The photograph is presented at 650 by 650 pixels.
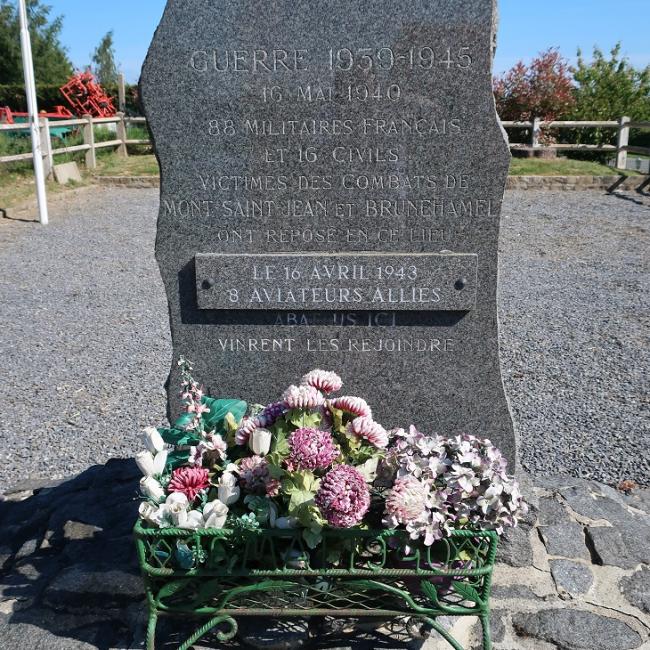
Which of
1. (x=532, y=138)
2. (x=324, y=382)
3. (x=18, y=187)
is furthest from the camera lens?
(x=532, y=138)

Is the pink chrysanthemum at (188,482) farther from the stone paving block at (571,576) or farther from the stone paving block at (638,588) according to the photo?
the stone paving block at (638,588)

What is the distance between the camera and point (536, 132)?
19094 mm

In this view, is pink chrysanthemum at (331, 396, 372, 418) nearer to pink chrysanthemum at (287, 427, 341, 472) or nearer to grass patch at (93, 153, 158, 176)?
pink chrysanthemum at (287, 427, 341, 472)

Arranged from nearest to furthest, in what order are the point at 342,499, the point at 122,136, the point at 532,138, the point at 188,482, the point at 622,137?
the point at 342,499, the point at 188,482, the point at 622,137, the point at 532,138, the point at 122,136

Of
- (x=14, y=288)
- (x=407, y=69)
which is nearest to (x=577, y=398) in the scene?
(x=407, y=69)

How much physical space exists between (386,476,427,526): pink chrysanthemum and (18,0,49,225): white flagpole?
10419 millimetres

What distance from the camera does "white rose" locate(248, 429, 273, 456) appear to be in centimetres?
272

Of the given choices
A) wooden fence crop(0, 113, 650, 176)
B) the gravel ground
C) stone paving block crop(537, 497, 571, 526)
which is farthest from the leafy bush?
stone paving block crop(537, 497, 571, 526)

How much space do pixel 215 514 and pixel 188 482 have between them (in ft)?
0.54

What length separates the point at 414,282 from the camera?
3416 mm

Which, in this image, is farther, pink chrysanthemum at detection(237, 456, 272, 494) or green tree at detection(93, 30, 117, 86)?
green tree at detection(93, 30, 117, 86)

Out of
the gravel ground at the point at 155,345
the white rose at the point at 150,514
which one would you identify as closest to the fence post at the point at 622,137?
the gravel ground at the point at 155,345

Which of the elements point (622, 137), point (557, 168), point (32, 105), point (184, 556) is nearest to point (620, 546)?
point (184, 556)

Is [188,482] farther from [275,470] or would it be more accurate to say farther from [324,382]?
[324,382]
